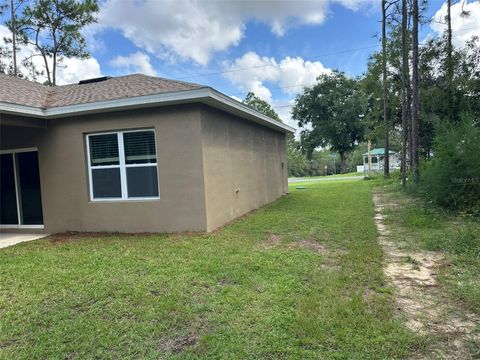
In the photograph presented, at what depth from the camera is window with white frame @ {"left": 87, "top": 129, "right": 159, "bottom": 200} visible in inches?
286

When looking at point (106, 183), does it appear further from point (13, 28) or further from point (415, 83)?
point (13, 28)

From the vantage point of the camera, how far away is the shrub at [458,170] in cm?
740

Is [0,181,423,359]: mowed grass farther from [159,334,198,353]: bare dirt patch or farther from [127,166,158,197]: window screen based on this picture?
[127,166,158,197]: window screen

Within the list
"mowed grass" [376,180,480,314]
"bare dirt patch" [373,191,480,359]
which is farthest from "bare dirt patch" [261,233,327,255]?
"mowed grass" [376,180,480,314]

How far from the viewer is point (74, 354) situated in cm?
269

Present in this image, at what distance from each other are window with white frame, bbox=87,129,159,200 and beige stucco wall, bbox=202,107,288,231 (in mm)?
1224

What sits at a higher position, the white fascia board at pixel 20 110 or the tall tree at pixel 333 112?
the tall tree at pixel 333 112

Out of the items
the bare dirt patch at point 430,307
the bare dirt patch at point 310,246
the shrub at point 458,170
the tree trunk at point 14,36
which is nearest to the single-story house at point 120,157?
the bare dirt patch at point 310,246

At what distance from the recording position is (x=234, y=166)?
350 inches

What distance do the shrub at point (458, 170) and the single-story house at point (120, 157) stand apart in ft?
16.7

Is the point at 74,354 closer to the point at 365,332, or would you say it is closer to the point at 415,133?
the point at 365,332

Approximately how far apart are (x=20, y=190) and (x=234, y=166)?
553 cm

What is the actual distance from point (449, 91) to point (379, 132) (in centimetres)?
335

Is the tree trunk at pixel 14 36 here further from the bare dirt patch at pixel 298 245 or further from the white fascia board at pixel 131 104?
the bare dirt patch at pixel 298 245
